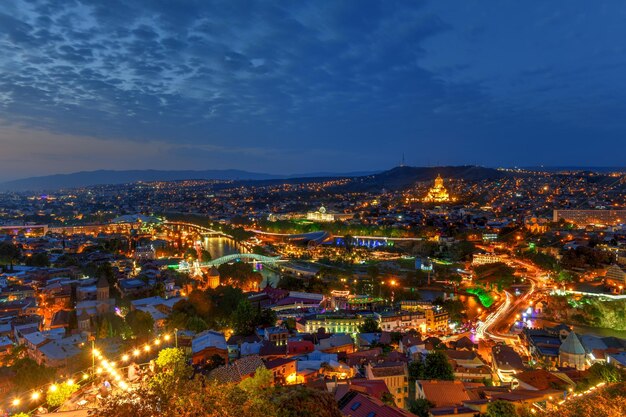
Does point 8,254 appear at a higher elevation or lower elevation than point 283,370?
lower

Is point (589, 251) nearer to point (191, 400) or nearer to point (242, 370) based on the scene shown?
point (242, 370)

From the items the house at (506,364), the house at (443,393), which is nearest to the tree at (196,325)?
the house at (443,393)

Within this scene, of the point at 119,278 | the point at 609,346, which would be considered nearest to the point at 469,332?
the point at 609,346

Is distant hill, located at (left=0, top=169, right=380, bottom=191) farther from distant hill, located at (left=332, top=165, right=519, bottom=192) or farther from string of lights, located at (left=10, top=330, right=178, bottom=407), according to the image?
string of lights, located at (left=10, top=330, right=178, bottom=407)

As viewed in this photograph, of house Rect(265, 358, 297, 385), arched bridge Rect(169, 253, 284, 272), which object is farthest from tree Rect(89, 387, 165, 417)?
arched bridge Rect(169, 253, 284, 272)

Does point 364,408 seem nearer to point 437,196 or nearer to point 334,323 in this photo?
point 334,323

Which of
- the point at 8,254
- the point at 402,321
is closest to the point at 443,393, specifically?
the point at 402,321

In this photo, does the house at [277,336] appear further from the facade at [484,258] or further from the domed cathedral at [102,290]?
the facade at [484,258]
